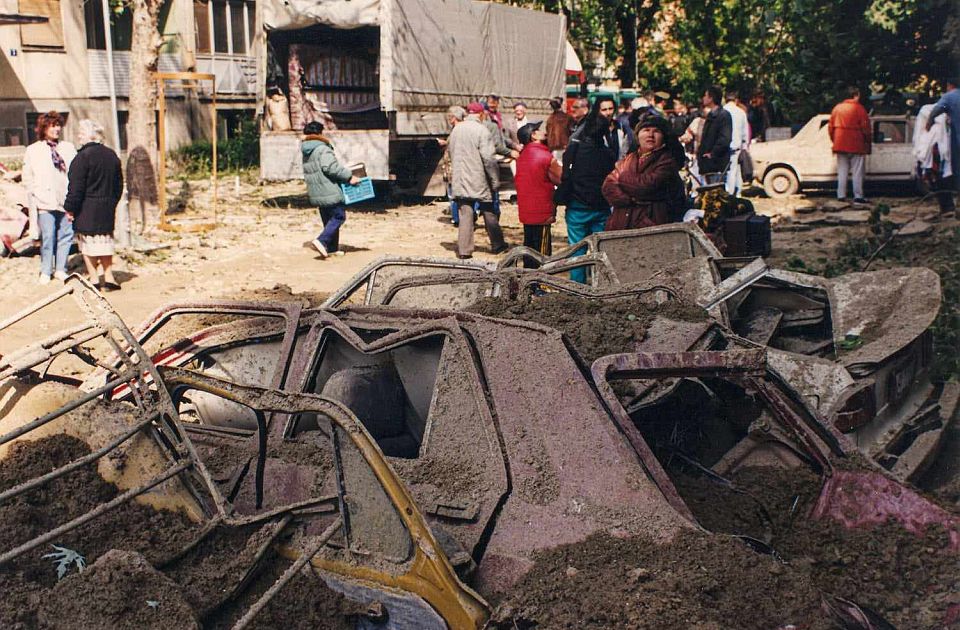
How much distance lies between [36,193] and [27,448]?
24.4ft

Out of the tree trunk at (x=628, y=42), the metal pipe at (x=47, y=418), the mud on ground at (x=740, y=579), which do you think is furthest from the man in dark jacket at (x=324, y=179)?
the tree trunk at (x=628, y=42)

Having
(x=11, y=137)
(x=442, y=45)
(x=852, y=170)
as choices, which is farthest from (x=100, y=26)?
(x=852, y=170)

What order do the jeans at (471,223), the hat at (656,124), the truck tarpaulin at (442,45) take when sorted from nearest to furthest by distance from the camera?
the hat at (656,124)
the jeans at (471,223)
the truck tarpaulin at (442,45)

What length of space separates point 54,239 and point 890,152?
13826mm

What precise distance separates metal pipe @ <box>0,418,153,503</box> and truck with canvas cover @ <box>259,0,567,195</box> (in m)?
13.6

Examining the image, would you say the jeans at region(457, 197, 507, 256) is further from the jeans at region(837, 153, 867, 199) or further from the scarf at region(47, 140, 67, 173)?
the jeans at region(837, 153, 867, 199)

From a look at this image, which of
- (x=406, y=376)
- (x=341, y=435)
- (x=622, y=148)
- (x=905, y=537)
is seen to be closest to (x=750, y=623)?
(x=905, y=537)

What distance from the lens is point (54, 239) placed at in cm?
1068

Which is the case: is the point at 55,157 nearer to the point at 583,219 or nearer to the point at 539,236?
the point at 539,236

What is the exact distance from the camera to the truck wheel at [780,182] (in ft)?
60.5

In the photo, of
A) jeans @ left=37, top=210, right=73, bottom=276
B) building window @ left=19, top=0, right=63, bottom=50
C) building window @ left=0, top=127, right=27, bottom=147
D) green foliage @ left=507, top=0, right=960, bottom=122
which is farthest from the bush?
jeans @ left=37, top=210, right=73, bottom=276

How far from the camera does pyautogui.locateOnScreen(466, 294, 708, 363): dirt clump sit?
413cm

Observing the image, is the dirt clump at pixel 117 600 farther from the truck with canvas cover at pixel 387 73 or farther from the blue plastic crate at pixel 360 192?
the truck with canvas cover at pixel 387 73

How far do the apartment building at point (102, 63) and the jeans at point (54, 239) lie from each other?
11.5 meters
